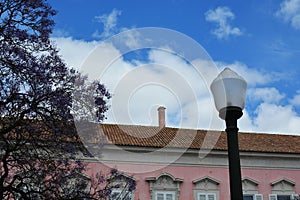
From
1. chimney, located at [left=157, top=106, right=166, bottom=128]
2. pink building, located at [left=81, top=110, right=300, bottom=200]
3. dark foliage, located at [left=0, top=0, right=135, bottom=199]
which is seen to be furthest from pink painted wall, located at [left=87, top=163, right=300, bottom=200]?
dark foliage, located at [left=0, top=0, right=135, bottom=199]

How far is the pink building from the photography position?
22172 mm

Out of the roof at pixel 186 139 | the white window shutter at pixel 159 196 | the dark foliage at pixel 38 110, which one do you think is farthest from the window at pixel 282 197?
the dark foliage at pixel 38 110

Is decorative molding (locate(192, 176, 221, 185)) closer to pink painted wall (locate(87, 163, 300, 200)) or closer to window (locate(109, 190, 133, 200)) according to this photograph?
pink painted wall (locate(87, 163, 300, 200))

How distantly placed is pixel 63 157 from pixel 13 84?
83.4 inches

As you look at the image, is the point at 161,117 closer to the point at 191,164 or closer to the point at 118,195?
the point at 191,164

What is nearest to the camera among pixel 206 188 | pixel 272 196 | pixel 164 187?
pixel 164 187

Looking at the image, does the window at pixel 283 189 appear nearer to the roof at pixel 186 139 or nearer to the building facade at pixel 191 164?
the building facade at pixel 191 164

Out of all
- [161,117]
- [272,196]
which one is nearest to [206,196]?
[272,196]

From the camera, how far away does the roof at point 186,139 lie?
22.7 meters

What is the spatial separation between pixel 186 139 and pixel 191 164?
156 cm

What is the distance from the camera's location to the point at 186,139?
24.1 meters

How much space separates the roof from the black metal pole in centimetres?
1645

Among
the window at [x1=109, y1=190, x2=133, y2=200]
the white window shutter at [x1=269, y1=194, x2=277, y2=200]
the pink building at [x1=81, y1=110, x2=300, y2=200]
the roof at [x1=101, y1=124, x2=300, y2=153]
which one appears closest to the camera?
the window at [x1=109, y1=190, x2=133, y2=200]

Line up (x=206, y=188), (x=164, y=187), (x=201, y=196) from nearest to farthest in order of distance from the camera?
(x=164, y=187) → (x=201, y=196) → (x=206, y=188)
